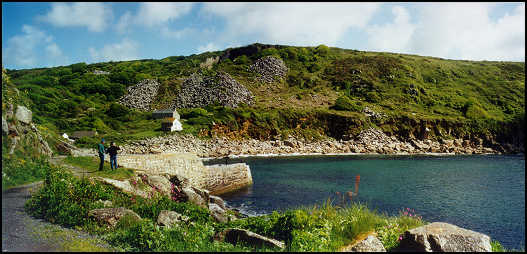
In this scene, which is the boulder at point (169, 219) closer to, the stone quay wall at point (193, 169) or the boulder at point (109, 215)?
the boulder at point (109, 215)

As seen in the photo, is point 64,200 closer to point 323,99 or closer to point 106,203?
point 106,203

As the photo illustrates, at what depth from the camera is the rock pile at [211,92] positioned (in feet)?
271

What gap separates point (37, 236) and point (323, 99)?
8253 centimetres

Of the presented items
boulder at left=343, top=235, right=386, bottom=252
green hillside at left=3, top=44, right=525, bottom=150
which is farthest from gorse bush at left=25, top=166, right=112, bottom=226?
green hillside at left=3, top=44, right=525, bottom=150

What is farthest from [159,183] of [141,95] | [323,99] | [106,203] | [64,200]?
[141,95]

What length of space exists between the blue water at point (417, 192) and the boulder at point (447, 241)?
34.8 ft

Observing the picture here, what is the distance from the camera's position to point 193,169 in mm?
28953

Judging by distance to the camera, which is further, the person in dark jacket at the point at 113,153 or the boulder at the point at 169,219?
the person in dark jacket at the point at 113,153

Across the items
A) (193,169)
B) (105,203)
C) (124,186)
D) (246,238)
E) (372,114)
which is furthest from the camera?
(372,114)

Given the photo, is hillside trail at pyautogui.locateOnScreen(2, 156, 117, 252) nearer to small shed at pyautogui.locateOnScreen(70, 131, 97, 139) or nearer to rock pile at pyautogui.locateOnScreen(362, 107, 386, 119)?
small shed at pyautogui.locateOnScreen(70, 131, 97, 139)

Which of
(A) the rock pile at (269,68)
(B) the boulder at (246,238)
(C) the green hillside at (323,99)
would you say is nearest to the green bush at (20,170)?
(B) the boulder at (246,238)

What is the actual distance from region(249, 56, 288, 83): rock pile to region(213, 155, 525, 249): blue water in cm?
6062

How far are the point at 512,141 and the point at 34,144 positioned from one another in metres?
93.2

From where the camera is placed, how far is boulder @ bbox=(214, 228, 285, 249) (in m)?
9.34
